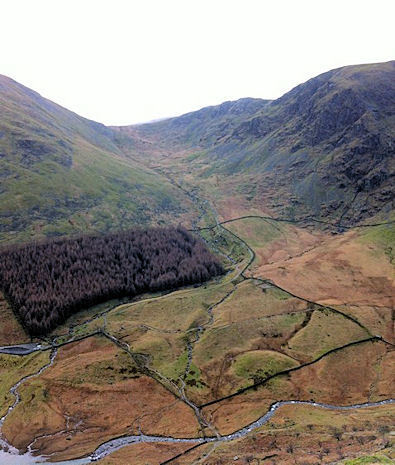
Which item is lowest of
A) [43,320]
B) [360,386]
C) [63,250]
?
[360,386]

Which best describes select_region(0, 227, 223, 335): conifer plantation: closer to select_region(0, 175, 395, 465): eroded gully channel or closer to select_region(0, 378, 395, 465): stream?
select_region(0, 175, 395, 465): eroded gully channel

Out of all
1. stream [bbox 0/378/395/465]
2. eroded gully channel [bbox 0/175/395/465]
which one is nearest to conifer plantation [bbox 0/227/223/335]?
eroded gully channel [bbox 0/175/395/465]

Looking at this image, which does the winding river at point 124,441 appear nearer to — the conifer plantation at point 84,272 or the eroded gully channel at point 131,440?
the eroded gully channel at point 131,440

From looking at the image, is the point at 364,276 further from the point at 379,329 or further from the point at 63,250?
the point at 63,250

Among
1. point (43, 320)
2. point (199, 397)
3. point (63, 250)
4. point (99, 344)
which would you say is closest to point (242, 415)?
point (199, 397)

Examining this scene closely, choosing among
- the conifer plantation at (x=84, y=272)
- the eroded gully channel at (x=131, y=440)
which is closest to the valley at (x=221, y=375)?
the eroded gully channel at (x=131, y=440)

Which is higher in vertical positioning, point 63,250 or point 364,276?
point 63,250

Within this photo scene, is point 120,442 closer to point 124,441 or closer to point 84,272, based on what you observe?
point 124,441
